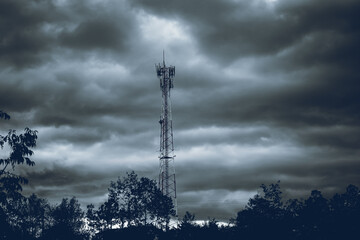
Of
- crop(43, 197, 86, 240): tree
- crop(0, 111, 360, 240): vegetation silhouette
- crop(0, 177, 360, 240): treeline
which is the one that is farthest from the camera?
crop(43, 197, 86, 240): tree

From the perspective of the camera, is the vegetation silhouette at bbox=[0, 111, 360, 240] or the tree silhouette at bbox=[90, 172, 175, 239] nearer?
the vegetation silhouette at bbox=[0, 111, 360, 240]

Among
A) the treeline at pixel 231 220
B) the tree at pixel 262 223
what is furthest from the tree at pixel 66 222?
the tree at pixel 262 223

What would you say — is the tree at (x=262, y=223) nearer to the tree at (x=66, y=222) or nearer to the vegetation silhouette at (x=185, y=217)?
the vegetation silhouette at (x=185, y=217)

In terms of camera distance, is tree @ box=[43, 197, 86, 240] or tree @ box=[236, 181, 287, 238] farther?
tree @ box=[43, 197, 86, 240]

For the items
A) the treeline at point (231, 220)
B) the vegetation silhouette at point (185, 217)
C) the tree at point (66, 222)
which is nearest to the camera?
the vegetation silhouette at point (185, 217)

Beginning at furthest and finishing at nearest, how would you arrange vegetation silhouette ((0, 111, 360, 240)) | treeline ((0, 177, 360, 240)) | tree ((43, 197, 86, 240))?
tree ((43, 197, 86, 240)), treeline ((0, 177, 360, 240)), vegetation silhouette ((0, 111, 360, 240))

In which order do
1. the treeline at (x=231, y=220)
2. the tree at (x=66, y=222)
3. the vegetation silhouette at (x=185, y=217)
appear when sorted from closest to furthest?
the vegetation silhouette at (x=185, y=217) → the treeline at (x=231, y=220) → the tree at (x=66, y=222)

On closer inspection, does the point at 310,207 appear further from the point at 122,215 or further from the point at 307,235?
the point at 122,215

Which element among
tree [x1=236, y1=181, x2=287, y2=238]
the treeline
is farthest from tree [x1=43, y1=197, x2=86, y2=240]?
tree [x1=236, y1=181, x2=287, y2=238]

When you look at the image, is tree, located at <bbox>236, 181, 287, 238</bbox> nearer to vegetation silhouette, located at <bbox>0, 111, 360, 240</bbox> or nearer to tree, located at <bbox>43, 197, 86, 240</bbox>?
vegetation silhouette, located at <bbox>0, 111, 360, 240</bbox>

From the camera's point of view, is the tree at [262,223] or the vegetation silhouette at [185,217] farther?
the tree at [262,223]

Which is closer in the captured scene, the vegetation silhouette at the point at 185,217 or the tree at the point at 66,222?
the vegetation silhouette at the point at 185,217

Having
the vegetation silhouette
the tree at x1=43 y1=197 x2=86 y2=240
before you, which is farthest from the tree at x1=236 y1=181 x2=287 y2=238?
the tree at x1=43 y1=197 x2=86 y2=240

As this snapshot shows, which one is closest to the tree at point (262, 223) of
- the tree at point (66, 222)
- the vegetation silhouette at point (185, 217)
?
the vegetation silhouette at point (185, 217)
